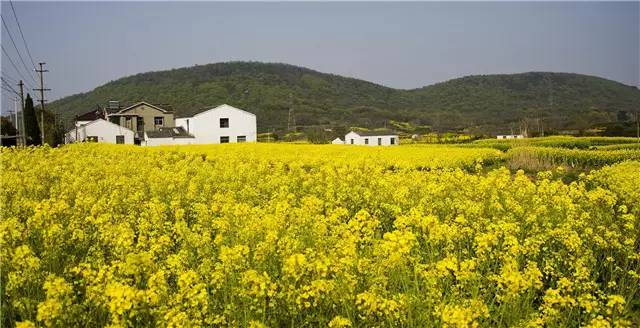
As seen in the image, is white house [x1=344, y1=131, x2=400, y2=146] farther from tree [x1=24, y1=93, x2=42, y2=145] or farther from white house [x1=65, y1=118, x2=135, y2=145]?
tree [x1=24, y1=93, x2=42, y2=145]

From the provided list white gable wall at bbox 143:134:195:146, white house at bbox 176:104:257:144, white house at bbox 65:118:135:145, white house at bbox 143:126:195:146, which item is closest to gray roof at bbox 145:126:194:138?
white house at bbox 143:126:195:146

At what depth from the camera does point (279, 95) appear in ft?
427

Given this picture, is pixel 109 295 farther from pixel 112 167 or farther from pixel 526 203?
pixel 112 167

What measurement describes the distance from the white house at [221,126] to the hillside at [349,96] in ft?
157

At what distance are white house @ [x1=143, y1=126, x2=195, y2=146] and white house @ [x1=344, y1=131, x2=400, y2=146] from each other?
69.4ft

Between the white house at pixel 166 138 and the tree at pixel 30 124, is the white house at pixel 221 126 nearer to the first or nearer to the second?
the white house at pixel 166 138

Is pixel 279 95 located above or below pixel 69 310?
above

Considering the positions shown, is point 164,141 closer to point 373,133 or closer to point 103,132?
point 103,132

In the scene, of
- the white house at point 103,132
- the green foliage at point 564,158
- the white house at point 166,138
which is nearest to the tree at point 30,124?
the white house at point 103,132

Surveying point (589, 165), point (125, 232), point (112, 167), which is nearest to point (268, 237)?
point (125, 232)

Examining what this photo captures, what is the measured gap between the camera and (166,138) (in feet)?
168

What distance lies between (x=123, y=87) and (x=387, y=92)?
80731 millimetres

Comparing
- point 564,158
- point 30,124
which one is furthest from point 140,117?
point 564,158

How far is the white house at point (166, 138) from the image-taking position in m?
50.8
